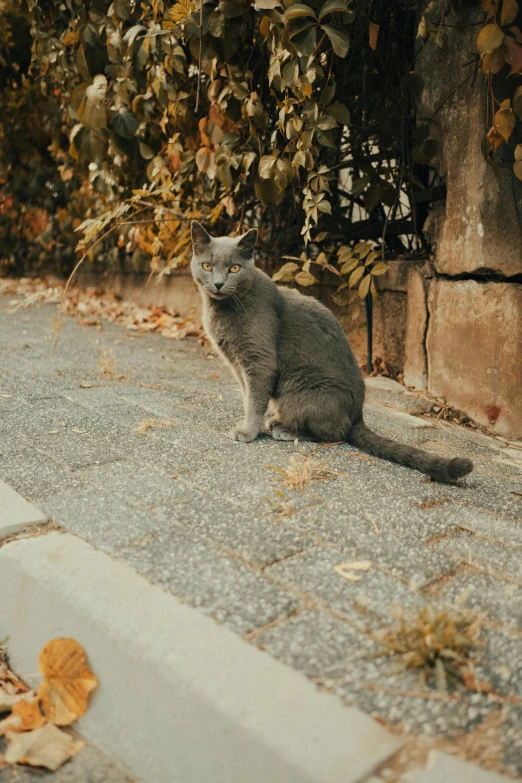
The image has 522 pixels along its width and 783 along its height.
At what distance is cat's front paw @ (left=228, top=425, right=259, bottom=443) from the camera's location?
8.39 feet

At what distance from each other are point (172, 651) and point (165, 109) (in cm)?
346

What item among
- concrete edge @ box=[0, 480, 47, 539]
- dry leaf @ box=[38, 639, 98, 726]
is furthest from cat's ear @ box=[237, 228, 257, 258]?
dry leaf @ box=[38, 639, 98, 726]

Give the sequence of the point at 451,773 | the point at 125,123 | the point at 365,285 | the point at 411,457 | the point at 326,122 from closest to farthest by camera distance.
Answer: the point at 451,773, the point at 411,457, the point at 326,122, the point at 365,285, the point at 125,123

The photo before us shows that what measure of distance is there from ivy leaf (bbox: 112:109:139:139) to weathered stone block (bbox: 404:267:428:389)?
6.00 feet

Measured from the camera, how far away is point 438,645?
48.1 inches

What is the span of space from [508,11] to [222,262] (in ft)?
4.55

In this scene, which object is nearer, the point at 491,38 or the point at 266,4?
the point at 491,38

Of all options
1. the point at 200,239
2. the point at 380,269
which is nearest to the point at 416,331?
the point at 380,269

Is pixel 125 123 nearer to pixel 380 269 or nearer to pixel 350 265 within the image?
pixel 350 265

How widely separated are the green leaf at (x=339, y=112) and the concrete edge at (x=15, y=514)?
2.21m

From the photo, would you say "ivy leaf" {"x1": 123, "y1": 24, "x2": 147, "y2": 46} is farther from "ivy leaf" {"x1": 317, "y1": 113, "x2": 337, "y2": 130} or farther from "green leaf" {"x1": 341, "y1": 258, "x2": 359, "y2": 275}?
"green leaf" {"x1": 341, "y1": 258, "x2": 359, "y2": 275}

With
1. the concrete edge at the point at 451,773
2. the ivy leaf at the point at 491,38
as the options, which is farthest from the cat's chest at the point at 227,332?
the concrete edge at the point at 451,773

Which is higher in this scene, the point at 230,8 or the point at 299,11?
the point at 230,8

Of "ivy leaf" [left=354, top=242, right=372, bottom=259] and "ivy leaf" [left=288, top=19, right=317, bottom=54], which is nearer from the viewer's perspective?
"ivy leaf" [left=288, top=19, right=317, bottom=54]
